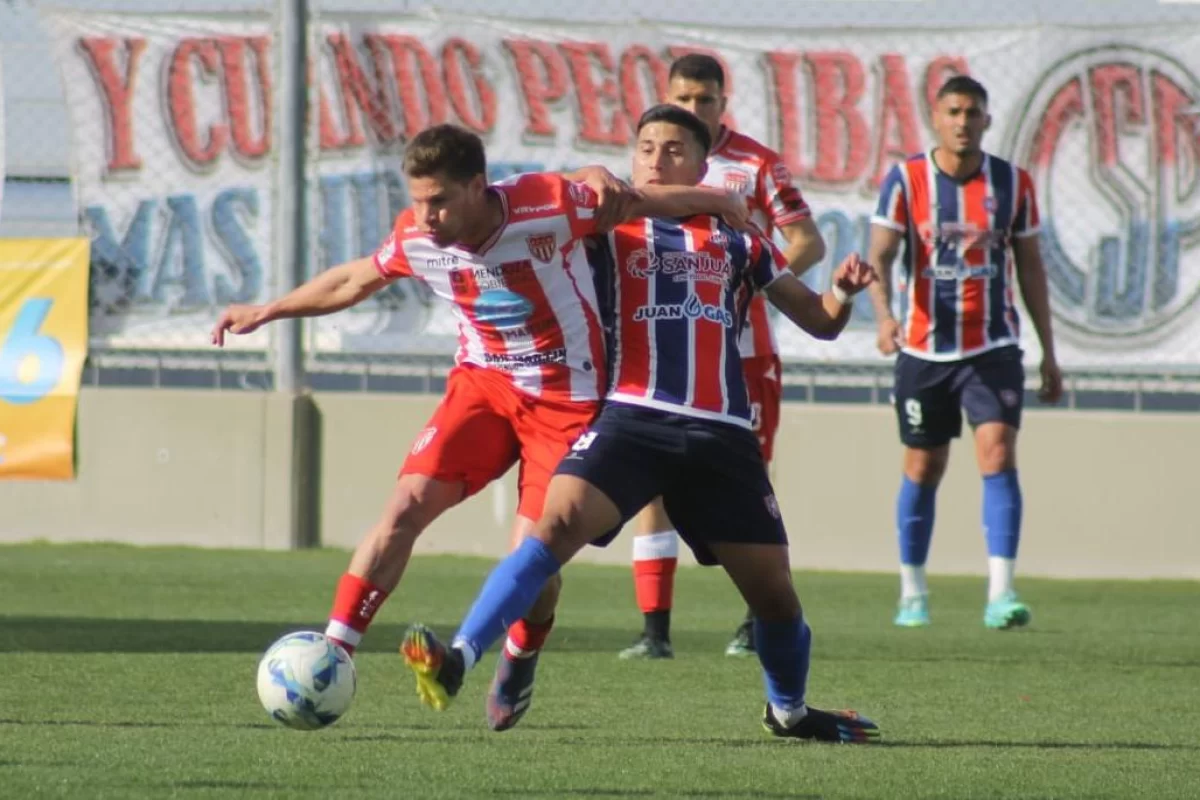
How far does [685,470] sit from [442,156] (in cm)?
99

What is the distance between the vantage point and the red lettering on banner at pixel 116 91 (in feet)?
42.5

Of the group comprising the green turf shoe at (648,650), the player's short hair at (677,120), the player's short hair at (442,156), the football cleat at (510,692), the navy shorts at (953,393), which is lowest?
the green turf shoe at (648,650)

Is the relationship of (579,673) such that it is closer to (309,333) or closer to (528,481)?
(528,481)

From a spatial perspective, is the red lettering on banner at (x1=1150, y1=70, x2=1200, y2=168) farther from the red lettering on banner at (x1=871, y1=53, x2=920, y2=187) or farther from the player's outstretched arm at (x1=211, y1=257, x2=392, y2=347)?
the player's outstretched arm at (x1=211, y1=257, x2=392, y2=347)

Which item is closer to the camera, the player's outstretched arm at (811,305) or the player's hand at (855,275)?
the player's hand at (855,275)

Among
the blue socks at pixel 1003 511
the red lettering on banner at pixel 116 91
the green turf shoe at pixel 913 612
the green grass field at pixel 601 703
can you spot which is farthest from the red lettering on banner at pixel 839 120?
the red lettering on banner at pixel 116 91

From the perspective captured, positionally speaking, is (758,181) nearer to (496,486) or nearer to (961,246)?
(961,246)

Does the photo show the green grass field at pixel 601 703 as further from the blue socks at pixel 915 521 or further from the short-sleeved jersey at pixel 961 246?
the short-sleeved jersey at pixel 961 246

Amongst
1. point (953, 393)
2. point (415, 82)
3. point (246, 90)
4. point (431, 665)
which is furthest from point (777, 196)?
point (246, 90)

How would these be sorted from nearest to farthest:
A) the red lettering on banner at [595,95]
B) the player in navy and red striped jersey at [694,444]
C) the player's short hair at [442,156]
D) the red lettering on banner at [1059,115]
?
the player in navy and red striped jersey at [694,444] → the player's short hair at [442,156] → the red lettering on banner at [1059,115] → the red lettering on banner at [595,95]

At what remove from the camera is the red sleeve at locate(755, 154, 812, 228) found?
805 centimetres

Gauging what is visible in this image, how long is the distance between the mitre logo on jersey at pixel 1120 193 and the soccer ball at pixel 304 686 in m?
7.48

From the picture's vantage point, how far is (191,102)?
42.5ft

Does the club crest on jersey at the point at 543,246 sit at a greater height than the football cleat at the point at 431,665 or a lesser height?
greater
